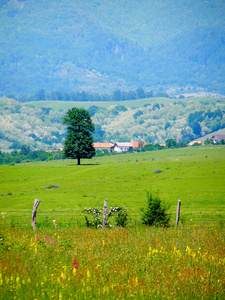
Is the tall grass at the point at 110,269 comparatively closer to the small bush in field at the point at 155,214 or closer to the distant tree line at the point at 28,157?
the small bush in field at the point at 155,214

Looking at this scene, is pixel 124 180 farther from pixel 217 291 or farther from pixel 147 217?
pixel 217 291

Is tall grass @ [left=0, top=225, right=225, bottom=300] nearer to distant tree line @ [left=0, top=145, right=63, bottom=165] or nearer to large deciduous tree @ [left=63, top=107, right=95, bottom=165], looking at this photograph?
large deciduous tree @ [left=63, top=107, right=95, bottom=165]

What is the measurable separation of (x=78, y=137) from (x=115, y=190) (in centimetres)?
3690

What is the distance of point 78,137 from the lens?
83.6m

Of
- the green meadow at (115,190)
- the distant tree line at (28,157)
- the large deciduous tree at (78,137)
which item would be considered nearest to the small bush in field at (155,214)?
the green meadow at (115,190)

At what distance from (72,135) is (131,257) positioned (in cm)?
7320

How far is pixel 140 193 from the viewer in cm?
4575

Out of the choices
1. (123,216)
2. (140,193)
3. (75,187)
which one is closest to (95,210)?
(123,216)

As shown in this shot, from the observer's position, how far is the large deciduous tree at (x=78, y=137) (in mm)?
82675

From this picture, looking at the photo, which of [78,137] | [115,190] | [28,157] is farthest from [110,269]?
[28,157]

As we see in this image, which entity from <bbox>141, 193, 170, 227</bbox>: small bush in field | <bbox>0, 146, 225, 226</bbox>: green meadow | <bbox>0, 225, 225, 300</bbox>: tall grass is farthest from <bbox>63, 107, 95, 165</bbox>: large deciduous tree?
<bbox>0, 225, 225, 300</bbox>: tall grass

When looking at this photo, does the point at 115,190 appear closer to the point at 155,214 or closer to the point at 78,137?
the point at 155,214

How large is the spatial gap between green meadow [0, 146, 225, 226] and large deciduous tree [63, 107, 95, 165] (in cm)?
558

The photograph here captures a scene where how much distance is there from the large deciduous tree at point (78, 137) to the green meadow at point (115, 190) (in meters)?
5.58
